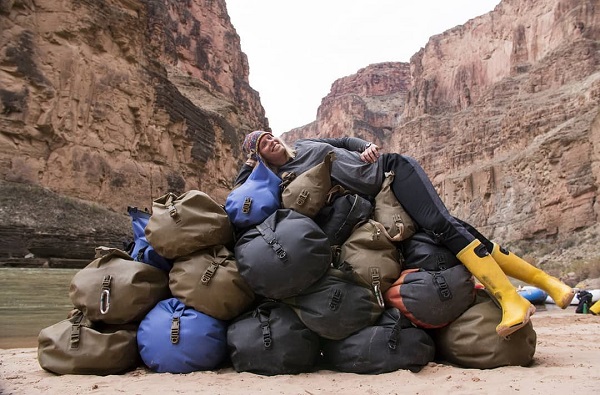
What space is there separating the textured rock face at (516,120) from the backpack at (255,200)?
1078 inches

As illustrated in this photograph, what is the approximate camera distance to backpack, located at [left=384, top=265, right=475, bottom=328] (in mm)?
2518

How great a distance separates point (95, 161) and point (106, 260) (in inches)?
666

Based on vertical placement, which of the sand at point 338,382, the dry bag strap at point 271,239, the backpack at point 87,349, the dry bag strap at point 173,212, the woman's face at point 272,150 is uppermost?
the woman's face at point 272,150

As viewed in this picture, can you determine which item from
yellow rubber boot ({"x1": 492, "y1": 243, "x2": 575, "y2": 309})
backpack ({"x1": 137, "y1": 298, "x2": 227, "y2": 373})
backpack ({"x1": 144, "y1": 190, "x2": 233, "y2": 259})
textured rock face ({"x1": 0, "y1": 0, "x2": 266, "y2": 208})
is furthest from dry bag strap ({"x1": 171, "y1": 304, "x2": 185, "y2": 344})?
textured rock face ({"x1": 0, "y1": 0, "x2": 266, "y2": 208})

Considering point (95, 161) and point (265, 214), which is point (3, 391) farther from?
point (95, 161)

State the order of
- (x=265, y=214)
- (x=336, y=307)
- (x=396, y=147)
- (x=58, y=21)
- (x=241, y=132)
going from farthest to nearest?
(x=396, y=147) → (x=241, y=132) → (x=58, y=21) → (x=265, y=214) → (x=336, y=307)

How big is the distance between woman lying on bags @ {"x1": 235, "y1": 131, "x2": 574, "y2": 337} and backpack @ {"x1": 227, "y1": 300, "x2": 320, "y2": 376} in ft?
3.08

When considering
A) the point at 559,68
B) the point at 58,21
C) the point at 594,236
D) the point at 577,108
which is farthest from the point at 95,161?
the point at 559,68

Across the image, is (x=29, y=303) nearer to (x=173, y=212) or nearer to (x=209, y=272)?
(x=173, y=212)

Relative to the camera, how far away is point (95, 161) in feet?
59.6

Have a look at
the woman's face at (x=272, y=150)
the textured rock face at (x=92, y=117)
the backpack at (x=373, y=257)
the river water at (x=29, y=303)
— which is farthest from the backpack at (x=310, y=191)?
the textured rock face at (x=92, y=117)

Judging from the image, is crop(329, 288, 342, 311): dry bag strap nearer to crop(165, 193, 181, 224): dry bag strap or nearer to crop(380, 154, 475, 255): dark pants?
crop(380, 154, 475, 255): dark pants

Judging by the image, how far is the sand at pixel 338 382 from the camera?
2.05 m

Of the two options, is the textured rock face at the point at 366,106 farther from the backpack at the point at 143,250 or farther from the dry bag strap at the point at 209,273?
the dry bag strap at the point at 209,273
